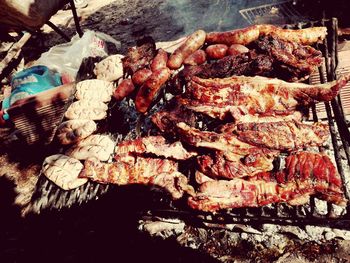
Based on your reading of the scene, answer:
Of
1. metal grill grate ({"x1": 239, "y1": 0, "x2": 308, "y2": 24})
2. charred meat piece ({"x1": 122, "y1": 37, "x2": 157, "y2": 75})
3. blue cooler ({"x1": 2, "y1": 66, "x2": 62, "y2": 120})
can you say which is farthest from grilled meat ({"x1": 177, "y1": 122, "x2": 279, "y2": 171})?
metal grill grate ({"x1": 239, "y1": 0, "x2": 308, "y2": 24})

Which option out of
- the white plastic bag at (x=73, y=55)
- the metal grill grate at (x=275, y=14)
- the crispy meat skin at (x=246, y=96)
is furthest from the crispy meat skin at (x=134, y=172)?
the metal grill grate at (x=275, y=14)

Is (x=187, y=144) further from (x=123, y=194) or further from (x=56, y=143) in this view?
(x=56, y=143)

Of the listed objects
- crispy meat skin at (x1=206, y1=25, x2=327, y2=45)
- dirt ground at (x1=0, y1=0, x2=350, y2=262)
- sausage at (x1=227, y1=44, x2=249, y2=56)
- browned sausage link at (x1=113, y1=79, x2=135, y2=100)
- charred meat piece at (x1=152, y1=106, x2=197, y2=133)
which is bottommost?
dirt ground at (x1=0, y1=0, x2=350, y2=262)

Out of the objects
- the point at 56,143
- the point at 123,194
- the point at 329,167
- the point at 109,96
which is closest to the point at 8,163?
the point at 56,143

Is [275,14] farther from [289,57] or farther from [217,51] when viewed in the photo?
[289,57]

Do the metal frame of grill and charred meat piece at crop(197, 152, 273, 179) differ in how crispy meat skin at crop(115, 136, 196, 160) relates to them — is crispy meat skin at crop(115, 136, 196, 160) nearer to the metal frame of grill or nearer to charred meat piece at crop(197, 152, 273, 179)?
charred meat piece at crop(197, 152, 273, 179)

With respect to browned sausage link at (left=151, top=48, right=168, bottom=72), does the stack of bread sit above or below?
below

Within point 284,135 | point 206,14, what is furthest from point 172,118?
point 206,14
